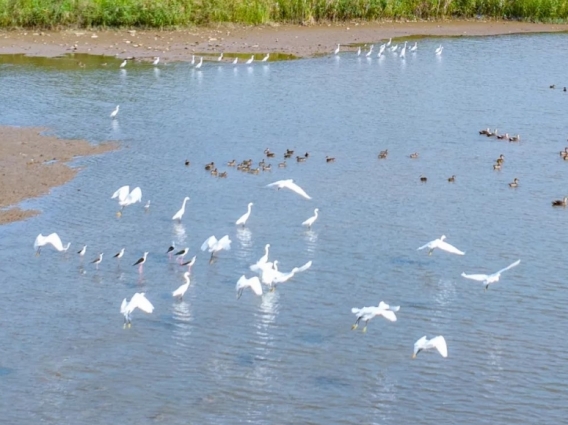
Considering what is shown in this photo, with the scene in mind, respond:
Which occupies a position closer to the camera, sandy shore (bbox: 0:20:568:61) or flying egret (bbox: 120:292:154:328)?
flying egret (bbox: 120:292:154:328)

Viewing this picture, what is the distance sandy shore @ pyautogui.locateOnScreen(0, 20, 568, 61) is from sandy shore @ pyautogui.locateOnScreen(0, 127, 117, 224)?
11717 mm

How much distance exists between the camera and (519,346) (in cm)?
1320

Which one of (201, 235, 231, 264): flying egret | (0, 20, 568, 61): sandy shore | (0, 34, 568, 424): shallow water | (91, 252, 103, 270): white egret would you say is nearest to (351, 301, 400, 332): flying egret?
(0, 34, 568, 424): shallow water

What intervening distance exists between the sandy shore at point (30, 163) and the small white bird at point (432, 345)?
8.44 meters

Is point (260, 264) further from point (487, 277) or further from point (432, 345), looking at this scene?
point (432, 345)

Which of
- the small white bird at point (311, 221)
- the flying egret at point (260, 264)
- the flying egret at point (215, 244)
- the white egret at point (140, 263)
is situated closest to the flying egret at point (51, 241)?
the white egret at point (140, 263)

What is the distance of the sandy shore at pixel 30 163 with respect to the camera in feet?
62.8

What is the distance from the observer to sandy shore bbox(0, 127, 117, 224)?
19141 millimetres

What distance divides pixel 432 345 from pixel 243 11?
101 ft

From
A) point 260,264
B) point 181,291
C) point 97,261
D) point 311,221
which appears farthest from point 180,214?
point 181,291

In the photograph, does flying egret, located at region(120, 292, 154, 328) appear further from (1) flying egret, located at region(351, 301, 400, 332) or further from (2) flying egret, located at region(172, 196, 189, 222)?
(2) flying egret, located at region(172, 196, 189, 222)

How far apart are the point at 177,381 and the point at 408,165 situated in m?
11.3

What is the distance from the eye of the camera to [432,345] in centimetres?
1224

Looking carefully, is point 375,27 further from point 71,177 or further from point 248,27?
point 71,177
